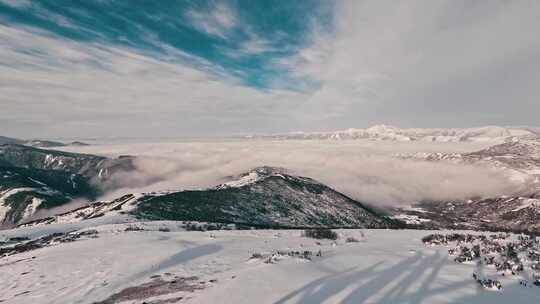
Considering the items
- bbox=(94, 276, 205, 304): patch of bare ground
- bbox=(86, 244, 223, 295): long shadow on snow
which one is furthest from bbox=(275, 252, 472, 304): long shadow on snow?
bbox=(86, 244, 223, 295): long shadow on snow

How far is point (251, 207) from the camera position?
118 metres

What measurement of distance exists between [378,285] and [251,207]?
358 ft

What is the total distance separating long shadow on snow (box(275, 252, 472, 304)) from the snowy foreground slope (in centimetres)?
3

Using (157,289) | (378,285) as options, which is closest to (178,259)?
(157,289)

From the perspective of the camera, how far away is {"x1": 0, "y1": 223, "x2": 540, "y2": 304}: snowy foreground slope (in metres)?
9.35

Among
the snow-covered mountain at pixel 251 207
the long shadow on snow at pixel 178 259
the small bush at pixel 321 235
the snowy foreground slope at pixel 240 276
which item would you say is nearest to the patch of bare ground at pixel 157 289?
the snowy foreground slope at pixel 240 276

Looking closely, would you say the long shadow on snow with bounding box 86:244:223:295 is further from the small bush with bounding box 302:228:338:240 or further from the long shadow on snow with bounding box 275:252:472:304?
the small bush with bounding box 302:228:338:240

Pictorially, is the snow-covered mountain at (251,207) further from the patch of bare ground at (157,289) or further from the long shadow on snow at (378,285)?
the long shadow on snow at (378,285)

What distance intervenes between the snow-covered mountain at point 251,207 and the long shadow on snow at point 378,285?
5540 centimetres

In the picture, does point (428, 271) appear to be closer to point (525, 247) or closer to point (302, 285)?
point (302, 285)

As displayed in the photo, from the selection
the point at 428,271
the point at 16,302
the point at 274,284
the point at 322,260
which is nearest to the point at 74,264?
the point at 16,302

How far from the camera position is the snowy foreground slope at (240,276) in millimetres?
9352

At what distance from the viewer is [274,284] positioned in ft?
33.6

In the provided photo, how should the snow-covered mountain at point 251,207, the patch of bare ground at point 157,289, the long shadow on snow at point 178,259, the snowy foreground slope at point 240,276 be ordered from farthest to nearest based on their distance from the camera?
the snow-covered mountain at point 251,207, the long shadow on snow at point 178,259, the patch of bare ground at point 157,289, the snowy foreground slope at point 240,276
